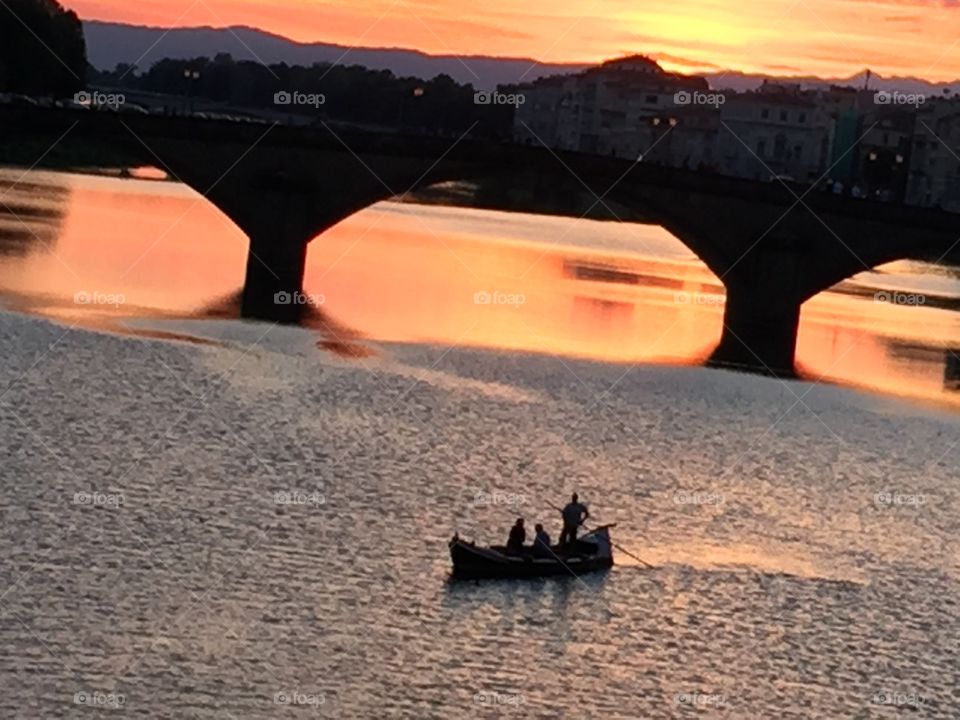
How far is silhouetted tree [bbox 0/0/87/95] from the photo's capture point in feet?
432

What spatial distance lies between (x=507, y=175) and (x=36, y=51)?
55471 millimetres

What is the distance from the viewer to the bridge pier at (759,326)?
80.3 meters

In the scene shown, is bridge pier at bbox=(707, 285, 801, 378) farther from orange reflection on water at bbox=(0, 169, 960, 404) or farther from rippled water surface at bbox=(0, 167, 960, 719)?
rippled water surface at bbox=(0, 167, 960, 719)

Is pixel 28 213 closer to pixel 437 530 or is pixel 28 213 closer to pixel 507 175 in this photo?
pixel 507 175

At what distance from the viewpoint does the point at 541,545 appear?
43.7 meters

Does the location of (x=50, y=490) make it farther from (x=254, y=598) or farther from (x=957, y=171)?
(x=957, y=171)

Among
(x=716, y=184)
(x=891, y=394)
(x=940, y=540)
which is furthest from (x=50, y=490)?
(x=716, y=184)

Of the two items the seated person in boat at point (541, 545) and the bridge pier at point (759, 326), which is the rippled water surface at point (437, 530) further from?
the bridge pier at point (759, 326)

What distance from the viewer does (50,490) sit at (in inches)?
1764

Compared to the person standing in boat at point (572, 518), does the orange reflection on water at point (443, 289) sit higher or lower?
higher

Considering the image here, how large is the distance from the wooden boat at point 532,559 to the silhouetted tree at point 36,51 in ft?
285

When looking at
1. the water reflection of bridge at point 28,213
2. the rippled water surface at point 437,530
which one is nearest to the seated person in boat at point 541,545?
the rippled water surface at point 437,530

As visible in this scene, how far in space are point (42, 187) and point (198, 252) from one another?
88.8 ft

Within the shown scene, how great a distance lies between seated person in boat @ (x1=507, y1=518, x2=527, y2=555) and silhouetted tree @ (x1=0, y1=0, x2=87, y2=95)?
87023 millimetres
